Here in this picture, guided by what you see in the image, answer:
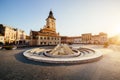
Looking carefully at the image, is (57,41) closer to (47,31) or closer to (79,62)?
(47,31)

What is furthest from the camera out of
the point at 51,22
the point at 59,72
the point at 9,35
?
the point at 51,22

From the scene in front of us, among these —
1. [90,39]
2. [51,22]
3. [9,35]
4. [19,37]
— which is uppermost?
[51,22]

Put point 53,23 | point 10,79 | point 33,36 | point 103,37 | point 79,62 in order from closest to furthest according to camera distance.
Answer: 1. point 10,79
2. point 79,62
3. point 33,36
4. point 53,23
5. point 103,37

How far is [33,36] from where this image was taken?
47844 millimetres

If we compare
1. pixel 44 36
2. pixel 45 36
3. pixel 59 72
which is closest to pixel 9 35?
pixel 44 36

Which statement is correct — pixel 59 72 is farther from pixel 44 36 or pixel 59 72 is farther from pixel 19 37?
pixel 19 37

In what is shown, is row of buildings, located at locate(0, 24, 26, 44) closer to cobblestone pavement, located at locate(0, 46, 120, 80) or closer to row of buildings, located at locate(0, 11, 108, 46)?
row of buildings, located at locate(0, 11, 108, 46)

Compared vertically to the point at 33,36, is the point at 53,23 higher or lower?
higher

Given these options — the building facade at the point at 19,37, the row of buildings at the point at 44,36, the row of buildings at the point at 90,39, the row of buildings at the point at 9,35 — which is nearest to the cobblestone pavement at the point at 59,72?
the row of buildings at the point at 44,36

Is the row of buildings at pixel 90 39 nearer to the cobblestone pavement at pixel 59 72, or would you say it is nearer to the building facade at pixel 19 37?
the building facade at pixel 19 37

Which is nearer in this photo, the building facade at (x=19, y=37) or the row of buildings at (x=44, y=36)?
the row of buildings at (x=44, y=36)

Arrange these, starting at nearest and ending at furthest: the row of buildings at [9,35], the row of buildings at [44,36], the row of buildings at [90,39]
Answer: the row of buildings at [9,35] → the row of buildings at [44,36] → the row of buildings at [90,39]

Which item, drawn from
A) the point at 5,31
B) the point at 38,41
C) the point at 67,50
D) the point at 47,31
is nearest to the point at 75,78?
the point at 67,50

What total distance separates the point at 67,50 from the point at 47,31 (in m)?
27.5
